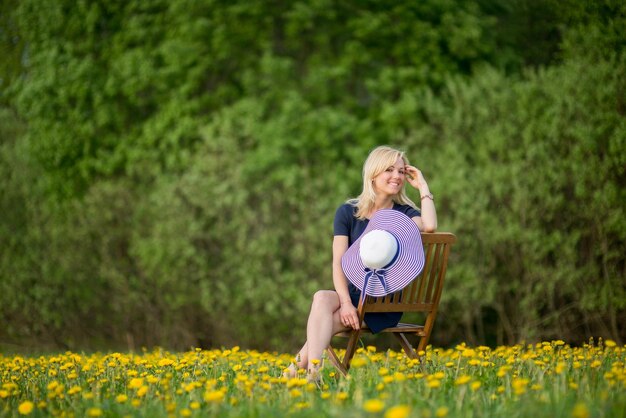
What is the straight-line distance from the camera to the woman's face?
4.80 m

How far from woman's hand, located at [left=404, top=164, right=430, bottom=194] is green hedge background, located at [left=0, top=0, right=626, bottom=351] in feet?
13.6

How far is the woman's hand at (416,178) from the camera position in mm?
4848

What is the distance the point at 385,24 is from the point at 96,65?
13.3 ft

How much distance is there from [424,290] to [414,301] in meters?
0.14

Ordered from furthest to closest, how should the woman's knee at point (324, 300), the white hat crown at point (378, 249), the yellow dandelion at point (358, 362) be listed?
the woman's knee at point (324, 300) → the white hat crown at point (378, 249) → the yellow dandelion at point (358, 362)

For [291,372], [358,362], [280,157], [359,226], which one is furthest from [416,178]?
[280,157]

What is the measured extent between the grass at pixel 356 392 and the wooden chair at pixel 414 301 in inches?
4.9

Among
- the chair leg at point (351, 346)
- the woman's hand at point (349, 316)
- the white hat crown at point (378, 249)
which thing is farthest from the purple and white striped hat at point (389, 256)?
the chair leg at point (351, 346)

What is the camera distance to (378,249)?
4.35 meters

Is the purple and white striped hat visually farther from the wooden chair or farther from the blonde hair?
the blonde hair

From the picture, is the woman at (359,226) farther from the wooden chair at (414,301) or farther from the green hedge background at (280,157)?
the green hedge background at (280,157)

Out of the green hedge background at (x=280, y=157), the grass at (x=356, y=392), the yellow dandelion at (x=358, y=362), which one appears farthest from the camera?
the green hedge background at (x=280, y=157)

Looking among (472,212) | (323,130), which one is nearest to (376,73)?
(323,130)

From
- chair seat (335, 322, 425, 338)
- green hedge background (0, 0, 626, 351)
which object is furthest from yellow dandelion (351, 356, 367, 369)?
green hedge background (0, 0, 626, 351)
